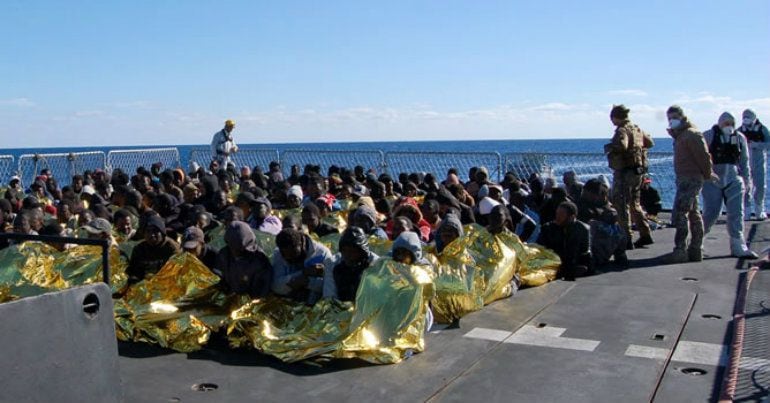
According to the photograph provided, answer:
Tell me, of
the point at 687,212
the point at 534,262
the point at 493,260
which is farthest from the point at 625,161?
the point at 493,260

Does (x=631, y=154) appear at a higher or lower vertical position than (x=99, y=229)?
higher

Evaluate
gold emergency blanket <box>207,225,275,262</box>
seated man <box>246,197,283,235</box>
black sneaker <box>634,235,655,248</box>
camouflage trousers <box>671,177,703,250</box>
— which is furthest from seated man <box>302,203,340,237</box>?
black sneaker <box>634,235,655,248</box>

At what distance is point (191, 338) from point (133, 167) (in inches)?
578

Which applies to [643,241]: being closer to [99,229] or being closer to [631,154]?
[631,154]

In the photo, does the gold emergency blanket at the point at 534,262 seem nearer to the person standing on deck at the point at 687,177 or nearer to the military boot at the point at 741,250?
the person standing on deck at the point at 687,177

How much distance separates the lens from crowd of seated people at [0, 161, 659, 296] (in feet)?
19.5

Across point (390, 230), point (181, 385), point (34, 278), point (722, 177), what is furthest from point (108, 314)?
point (722, 177)

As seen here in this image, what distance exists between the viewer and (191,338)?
5.54 m

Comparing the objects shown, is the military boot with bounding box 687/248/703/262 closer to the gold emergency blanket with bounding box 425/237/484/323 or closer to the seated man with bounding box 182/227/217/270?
the gold emergency blanket with bounding box 425/237/484/323

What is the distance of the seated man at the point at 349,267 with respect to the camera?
18.7 ft

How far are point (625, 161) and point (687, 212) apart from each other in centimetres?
93

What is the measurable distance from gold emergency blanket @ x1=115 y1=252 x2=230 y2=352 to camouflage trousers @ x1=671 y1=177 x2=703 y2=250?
16.7ft

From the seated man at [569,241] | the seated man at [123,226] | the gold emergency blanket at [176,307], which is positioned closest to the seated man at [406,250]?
the gold emergency blanket at [176,307]

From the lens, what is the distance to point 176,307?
5863 mm
